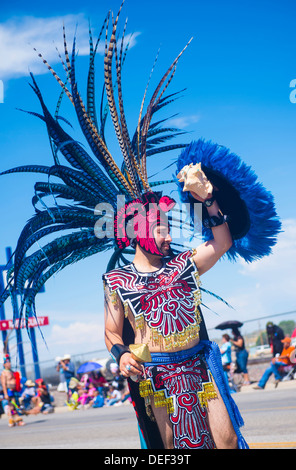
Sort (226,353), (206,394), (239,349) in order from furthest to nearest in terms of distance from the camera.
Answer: (239,349) → (226,353) → (206,394)

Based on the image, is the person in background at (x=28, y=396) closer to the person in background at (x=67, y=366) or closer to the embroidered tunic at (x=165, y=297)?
the person in background at (x=67, y=366)

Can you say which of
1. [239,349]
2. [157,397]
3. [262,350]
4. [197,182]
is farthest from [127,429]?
[262,350]

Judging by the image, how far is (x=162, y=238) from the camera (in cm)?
385

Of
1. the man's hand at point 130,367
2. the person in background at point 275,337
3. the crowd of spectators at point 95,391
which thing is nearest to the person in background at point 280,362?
the person in background at point 275,337

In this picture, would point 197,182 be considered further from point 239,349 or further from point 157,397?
point 239,349

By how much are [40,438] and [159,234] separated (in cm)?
675

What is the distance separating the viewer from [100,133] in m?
4.31

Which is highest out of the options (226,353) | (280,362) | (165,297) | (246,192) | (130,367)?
(246,192)

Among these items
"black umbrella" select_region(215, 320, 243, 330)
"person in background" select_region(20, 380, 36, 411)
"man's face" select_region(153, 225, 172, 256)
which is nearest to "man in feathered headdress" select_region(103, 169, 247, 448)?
"man's face" select_region(153, 225, 172, 256)

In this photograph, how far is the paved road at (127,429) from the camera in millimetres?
6883

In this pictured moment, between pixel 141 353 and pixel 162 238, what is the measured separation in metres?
0.83

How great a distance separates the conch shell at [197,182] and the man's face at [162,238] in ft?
1.11
